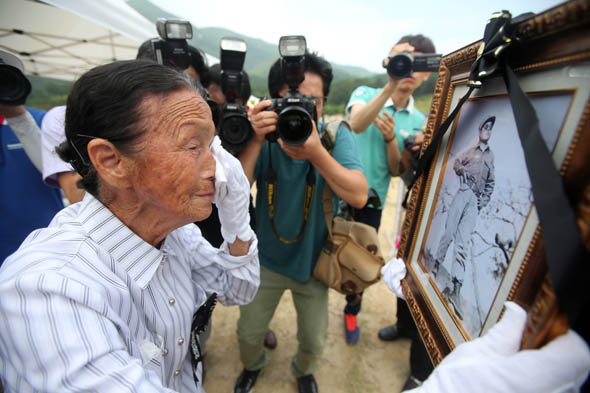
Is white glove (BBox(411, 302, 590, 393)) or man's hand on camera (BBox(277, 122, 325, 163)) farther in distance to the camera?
man's hand on camera (BBox(277, 122, 325, 163))

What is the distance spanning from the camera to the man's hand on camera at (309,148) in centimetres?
134

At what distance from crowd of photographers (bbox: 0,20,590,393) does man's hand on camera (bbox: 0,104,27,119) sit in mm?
11

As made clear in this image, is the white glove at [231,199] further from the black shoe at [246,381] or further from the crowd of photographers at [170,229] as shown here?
the black shoe at [246,381]

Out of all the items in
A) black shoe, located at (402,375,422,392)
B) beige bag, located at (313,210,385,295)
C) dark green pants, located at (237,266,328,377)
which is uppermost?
beige bag, located at (313,210,385,295)

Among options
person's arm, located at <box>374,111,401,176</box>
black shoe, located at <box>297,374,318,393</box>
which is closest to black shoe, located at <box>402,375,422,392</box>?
black shoe, located at <box>297,374,318,393</box>

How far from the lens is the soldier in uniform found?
598mm

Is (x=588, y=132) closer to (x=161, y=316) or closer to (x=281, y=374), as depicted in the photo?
(x=161, y=316)

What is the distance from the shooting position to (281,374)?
2.13 meters

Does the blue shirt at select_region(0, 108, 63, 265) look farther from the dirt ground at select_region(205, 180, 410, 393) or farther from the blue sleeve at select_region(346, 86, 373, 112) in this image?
the blue sleeve at select_region(346, 86, 373, 112)

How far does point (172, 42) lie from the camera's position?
1623 mm

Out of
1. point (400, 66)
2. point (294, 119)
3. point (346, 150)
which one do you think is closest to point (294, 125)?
point (294, 119)

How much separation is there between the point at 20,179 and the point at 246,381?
2009mm

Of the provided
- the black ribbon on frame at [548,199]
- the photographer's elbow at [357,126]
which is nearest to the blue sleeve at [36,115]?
the photographer's elbow at [357,126]

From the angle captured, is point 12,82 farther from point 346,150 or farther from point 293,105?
point 346,150
